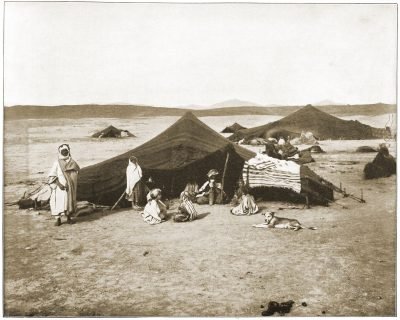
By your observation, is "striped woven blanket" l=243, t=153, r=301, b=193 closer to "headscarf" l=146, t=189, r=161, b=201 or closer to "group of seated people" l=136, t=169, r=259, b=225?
"group of seated people" l=136, t=169, r=259, b=225

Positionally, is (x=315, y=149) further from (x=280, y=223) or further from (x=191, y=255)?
(x=191, y=255)

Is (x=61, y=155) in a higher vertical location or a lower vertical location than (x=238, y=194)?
higher

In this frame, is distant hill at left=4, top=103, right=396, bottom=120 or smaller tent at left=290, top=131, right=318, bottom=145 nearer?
distant hill at left=4, top=103, right=396, bottom=120

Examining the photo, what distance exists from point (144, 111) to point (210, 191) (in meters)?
1.50

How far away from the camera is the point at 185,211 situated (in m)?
7.79

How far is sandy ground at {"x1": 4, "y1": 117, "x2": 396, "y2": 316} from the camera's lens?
24.1 feet

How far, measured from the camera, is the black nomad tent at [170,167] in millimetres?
7867

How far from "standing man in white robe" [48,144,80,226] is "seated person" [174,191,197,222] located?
4.91ft

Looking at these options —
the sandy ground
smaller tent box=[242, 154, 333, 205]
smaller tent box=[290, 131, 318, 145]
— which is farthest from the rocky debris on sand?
smaller tent box=[290, 131, 318, 145]

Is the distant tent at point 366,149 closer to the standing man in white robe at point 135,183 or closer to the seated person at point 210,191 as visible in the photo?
the seated person at point 210,191

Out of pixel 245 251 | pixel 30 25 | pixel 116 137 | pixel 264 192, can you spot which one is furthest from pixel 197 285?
pixel 30 25

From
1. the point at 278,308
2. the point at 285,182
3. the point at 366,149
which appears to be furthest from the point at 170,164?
the point at 366,149

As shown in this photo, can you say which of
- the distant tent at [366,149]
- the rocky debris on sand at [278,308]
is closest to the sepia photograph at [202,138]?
the distant tent at [366,149]

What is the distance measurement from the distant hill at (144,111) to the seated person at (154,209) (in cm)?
115
